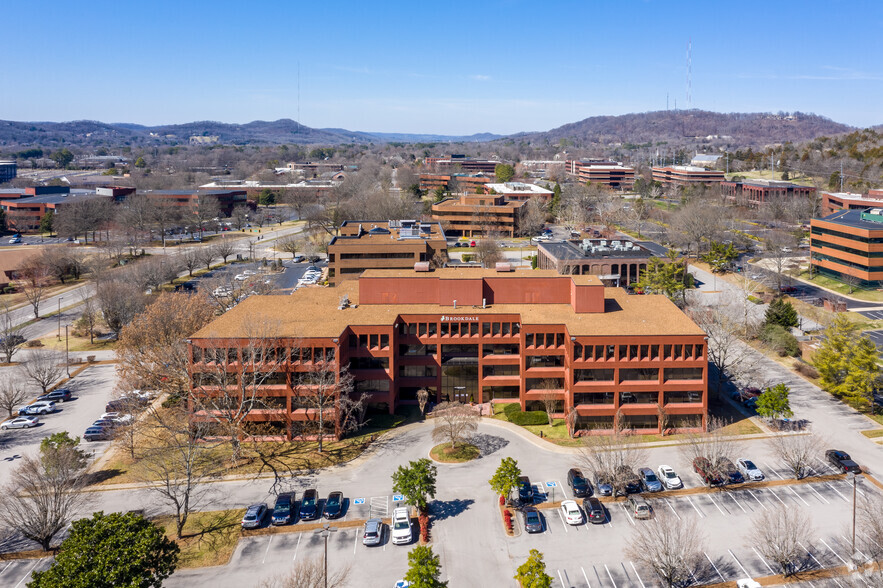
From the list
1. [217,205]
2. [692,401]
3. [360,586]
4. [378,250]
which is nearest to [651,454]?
[692,401]

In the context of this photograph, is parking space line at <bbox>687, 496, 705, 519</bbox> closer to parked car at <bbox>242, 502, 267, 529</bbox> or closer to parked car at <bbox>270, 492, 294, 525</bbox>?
parked car at <bbox>270, 492, 294, 525</bbox>

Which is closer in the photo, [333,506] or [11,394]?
[333,506]

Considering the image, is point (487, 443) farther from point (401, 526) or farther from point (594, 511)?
point (401, 526)

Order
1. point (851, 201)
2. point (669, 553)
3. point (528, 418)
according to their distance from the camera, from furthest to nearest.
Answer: point (851, 201), point (528, 418), point (669, 553)

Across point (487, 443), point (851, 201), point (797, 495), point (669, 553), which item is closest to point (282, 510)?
point (487, 443)

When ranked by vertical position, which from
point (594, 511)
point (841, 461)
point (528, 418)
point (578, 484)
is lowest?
point (594, 511)

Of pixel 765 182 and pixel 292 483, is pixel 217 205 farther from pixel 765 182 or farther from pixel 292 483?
pixel 765 182

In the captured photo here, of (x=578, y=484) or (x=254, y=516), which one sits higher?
(x=578, y=484)

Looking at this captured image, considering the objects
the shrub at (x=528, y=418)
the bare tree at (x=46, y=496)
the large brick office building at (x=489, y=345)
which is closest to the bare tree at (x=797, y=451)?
the large brick office building at (x=489, y=345)

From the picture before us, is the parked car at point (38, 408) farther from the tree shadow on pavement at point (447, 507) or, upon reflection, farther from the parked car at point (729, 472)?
the parked car at point (729, 472)
